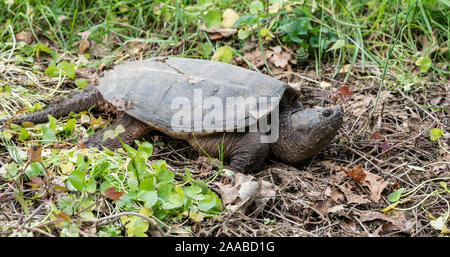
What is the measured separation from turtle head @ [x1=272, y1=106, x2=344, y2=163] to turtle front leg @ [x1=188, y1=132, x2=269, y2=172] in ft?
0.46

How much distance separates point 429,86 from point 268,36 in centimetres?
141

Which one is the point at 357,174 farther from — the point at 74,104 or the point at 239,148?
the point at 74,104

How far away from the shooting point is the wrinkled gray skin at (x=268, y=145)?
9.48 ft

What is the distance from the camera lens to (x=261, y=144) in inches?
115

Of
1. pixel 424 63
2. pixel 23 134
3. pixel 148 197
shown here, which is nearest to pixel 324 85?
pixel 424 63

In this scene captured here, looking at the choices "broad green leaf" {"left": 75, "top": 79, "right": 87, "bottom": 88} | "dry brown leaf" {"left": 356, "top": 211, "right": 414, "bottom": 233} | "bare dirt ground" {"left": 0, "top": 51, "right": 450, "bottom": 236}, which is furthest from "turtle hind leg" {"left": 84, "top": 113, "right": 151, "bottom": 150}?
"dry brown leaf" {"left": 356, "top": 211, "right": 414, "bottom": 233}

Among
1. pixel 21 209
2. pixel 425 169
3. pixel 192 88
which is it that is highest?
pixel 192 88

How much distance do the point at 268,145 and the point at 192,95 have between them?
59cm

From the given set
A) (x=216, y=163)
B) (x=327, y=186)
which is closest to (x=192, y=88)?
(x=216, y=163)

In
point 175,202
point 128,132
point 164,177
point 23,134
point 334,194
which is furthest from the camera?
point 128,132

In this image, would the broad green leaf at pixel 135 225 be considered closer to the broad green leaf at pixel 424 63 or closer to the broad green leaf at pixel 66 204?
the broad green leaf at pixel 66 204

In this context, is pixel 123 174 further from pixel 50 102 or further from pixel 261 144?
pixel 50 102

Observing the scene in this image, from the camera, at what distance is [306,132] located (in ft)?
9.64

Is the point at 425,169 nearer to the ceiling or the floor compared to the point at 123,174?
nearer to the floor
